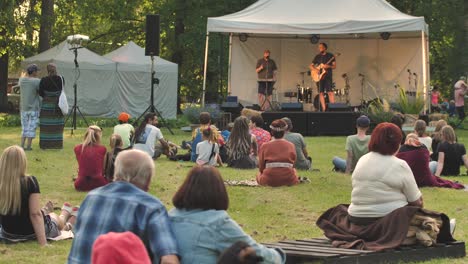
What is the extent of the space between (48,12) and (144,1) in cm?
669

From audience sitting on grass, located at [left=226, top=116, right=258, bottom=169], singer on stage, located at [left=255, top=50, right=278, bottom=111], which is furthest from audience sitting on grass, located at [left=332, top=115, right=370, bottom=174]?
singer on stage, located at [left=255, top=50, right=278, bottom=111]

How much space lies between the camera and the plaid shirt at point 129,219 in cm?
487

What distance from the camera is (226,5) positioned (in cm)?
3319

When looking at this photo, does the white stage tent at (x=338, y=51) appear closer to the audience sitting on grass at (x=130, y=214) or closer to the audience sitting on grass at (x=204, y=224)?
the audience sitting on grass at (x=204, y=224)

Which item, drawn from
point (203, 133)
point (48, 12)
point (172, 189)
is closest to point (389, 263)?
point (172, 189)

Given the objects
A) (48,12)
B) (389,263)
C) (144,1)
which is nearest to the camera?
(389,263)

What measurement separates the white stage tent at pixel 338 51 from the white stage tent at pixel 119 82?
303 inches

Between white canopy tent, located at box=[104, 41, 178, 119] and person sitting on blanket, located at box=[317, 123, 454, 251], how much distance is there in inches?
1052

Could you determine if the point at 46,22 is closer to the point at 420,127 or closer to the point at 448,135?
the point at 420,127

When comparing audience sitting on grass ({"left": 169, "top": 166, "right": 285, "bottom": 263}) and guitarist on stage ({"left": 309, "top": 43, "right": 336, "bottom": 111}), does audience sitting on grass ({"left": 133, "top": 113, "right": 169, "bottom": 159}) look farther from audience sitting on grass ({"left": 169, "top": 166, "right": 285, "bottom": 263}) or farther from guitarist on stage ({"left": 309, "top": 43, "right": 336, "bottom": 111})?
guitarist on stage ({"left": 309, "top": 43, "right": 336, "bottom": 111})

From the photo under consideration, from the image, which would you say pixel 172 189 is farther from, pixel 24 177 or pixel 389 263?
pixel 389 263

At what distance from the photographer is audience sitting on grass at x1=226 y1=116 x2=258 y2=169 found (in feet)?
48.1

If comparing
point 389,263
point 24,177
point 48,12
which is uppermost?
point 48,12

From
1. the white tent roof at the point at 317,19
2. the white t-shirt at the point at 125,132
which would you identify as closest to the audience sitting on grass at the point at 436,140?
the white t-shirt at the point at 125,132
